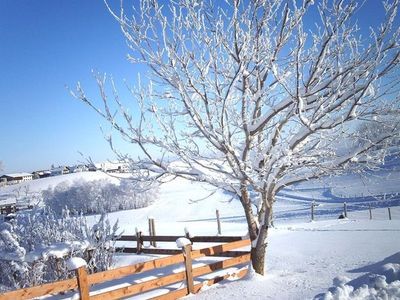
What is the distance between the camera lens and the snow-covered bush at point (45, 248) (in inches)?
307

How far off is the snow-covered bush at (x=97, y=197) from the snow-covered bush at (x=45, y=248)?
49.9 m

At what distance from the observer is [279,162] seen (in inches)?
250

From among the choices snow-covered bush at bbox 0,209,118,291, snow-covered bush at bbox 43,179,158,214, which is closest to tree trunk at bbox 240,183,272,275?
snow-covered bush at bbox 0,209,118,291

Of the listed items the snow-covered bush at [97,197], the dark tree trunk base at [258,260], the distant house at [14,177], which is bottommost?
the dark tree trunk base at [258,260]

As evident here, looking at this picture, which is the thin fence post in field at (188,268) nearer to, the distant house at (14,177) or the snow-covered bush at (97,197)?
the snow-covered bush at (97,197)

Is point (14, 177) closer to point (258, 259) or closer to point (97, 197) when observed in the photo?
point (97, 197)

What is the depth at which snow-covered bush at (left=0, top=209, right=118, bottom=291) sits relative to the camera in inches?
307

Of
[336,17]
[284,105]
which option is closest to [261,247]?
[284,105]

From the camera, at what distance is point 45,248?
771 centimetres

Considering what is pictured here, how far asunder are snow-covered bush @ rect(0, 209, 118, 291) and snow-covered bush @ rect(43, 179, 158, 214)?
49.9 meters

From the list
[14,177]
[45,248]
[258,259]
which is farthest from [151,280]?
[14,177]

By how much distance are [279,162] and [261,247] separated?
7.70ft

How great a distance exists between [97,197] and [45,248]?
56053mm

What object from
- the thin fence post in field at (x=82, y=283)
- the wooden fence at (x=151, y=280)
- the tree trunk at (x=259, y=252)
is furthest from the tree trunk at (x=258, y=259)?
the thin fence post in field at (x=82, y=283)
